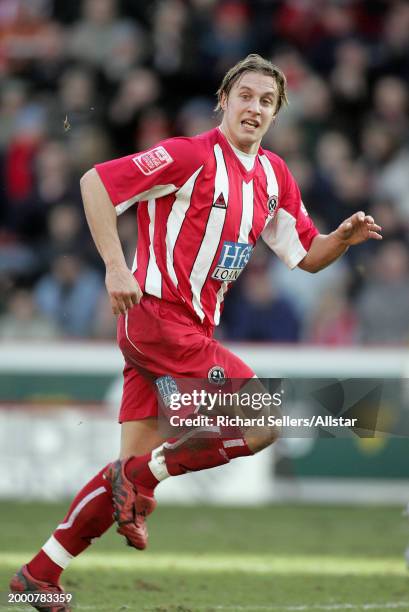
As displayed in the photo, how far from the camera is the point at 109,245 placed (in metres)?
4.85

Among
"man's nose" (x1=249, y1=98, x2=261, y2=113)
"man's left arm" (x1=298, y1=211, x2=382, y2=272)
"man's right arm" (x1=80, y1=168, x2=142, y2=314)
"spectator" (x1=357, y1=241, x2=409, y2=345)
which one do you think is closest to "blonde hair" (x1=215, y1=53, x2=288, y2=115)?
"man's nose" (x1=249, y1=98, x2=261, y2=113)

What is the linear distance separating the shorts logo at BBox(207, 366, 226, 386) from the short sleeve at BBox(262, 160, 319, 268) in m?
0.79

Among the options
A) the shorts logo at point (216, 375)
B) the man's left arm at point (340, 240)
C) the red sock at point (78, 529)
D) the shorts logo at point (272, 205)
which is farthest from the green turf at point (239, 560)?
the shorts logo at point (272, 205)

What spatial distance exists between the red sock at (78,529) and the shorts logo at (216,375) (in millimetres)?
657

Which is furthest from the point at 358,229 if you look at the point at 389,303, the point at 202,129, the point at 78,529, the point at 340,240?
the point at 202,129

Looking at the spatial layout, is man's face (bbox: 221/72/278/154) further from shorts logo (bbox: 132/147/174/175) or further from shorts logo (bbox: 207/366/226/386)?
shorts logo (bbox: 207/366/226/386)

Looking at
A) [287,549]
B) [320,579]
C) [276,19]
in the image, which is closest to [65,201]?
[276,19]

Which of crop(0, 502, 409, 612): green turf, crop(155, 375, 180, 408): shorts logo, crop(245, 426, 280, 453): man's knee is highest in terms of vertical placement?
crop(155, 375, 180, 408): shorts logo

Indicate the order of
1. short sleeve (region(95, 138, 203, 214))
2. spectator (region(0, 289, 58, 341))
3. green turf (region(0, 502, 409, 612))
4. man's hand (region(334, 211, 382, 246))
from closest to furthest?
short sleeve (region(95, 138, 203, 214)) → man's hand (region(334, 211, 382, 246)) → green turf (region(0, 502, 409, 612)) → spectator (region(0, 289, 58, 341))

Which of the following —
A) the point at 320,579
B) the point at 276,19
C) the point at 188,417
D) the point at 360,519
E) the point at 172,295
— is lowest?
the point at 360,519

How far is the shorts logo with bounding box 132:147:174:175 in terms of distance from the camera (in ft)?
16.4

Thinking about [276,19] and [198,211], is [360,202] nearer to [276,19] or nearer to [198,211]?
[276,19]

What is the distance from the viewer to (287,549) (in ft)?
25.2

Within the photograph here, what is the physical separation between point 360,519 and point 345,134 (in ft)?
13.5
